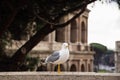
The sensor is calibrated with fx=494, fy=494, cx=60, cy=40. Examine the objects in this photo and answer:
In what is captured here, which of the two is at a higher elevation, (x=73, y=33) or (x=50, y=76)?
(x=73, y=33)

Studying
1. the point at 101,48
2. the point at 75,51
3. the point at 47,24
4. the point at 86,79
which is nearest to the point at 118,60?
the point at 75,51

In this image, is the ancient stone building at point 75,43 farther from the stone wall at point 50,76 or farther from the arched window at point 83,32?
the stone wall at point 50,76

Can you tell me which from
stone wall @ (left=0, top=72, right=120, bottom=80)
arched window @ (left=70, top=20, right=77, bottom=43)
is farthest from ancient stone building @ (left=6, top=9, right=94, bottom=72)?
stone wall @ (left=0, top=72, right=120, bottom=80)

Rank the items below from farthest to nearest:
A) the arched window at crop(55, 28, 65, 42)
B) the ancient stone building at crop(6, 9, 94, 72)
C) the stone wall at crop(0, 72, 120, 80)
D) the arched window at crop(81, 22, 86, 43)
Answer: the arched window at crop(81, 22, 86, 43)
the arched window at crop(55, 28, 65, 42)
the ancient stone building at crop(6, 9, 94, 72)
the stone wall at crop(0, 72, 120, 80)

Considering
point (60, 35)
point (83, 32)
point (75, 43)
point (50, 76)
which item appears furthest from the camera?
point (83, 32)

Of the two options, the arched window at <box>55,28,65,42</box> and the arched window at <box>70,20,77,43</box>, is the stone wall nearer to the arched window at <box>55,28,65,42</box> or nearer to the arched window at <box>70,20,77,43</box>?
the arched window at <box>55,28,65,42</box>

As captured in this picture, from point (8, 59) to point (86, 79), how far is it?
5.98 meters

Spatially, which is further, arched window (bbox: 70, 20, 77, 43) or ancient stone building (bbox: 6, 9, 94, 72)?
arched window (bbox: 70, 20, 77, 43)

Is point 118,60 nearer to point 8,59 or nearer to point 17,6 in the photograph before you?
point 8,59

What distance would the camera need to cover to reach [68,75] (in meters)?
8.28

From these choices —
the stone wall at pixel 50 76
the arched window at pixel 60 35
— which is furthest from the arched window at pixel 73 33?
the stone wall at pixel 50 76

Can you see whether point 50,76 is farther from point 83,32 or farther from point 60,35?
point 83,32

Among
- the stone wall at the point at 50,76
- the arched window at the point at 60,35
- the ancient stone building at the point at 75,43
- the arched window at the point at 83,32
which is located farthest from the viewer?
the arched window at the point at 83,32

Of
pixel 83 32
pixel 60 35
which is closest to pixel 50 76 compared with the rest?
pixel 60 35
